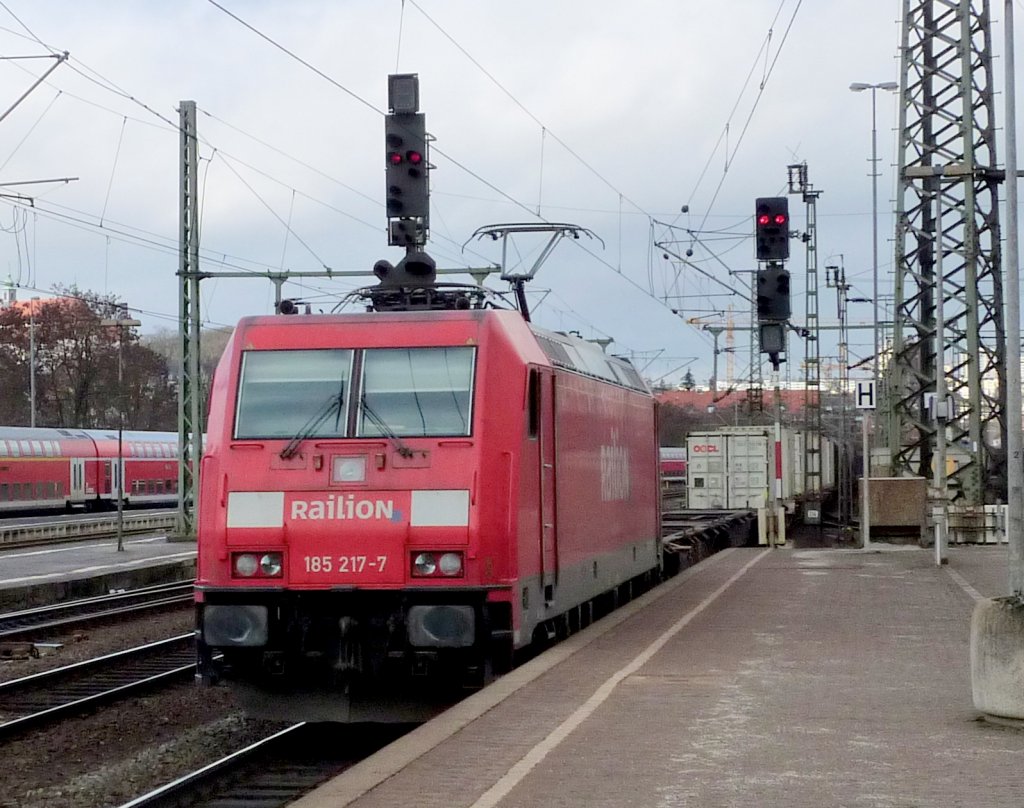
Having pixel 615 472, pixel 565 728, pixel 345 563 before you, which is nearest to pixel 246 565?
pixel 345 563

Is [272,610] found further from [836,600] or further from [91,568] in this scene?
[91,568]

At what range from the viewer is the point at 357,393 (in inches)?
456

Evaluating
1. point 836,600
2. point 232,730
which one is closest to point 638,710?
point 232,730

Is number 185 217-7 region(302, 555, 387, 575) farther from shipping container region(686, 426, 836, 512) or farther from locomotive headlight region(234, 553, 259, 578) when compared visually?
shipping container region(686, 426, 836, 512)

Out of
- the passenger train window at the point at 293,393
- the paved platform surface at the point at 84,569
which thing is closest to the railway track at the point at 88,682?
the passenger train window at the point at 293,393

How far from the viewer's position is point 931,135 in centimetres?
2967

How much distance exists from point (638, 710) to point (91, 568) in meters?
19.7

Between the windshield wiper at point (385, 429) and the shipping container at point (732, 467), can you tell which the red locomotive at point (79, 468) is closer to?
the shipping container at point (732, 467)

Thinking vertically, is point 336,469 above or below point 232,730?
above

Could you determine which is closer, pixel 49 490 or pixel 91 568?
pixel 91 568

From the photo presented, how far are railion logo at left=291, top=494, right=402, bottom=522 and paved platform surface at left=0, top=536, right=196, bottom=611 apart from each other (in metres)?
13.1

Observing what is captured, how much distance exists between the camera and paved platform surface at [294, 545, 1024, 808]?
749 centimetres

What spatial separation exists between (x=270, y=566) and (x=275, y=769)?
1421mm

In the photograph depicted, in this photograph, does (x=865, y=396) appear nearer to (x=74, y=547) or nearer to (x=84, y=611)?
(x=84, y=611)
